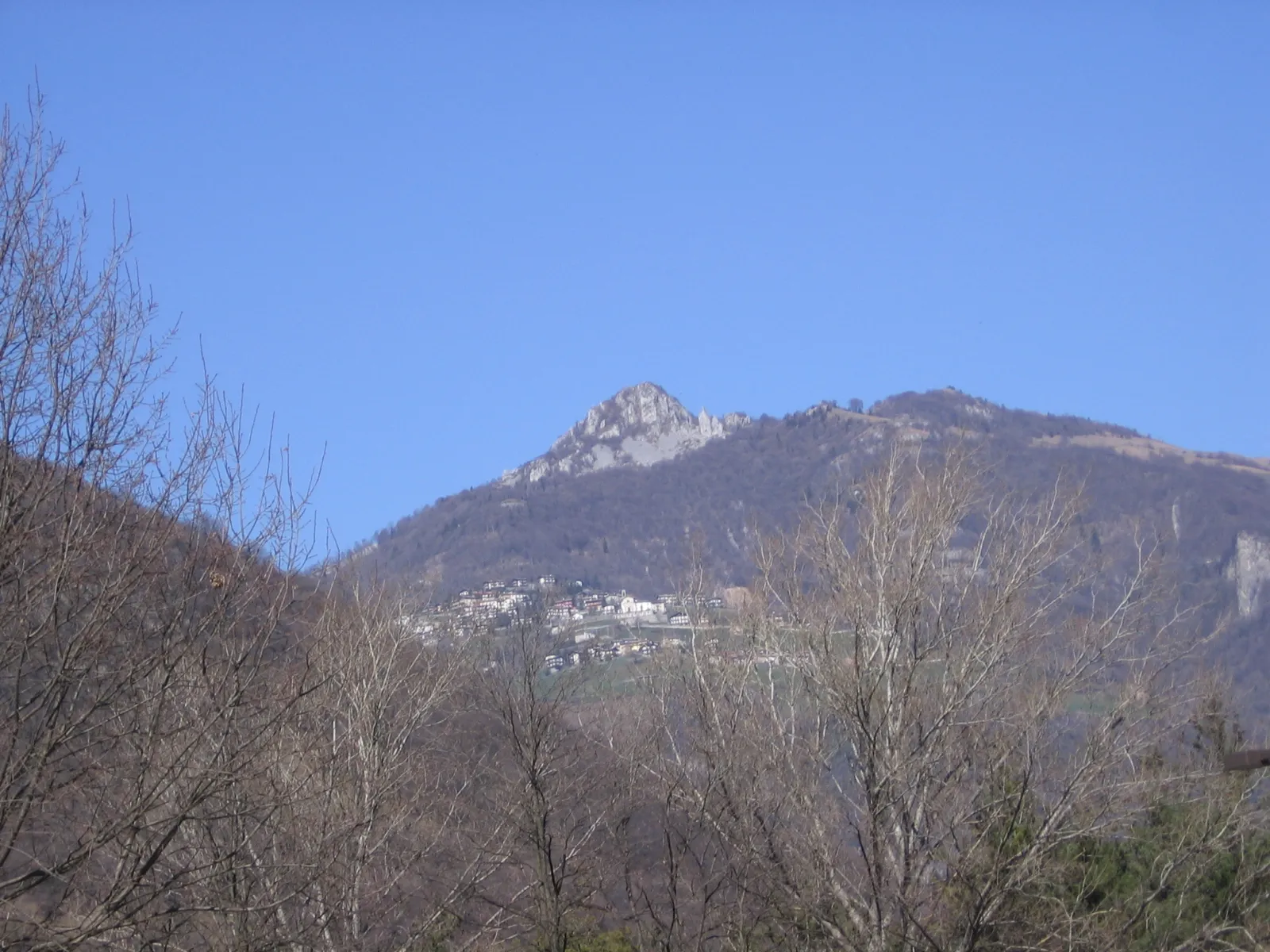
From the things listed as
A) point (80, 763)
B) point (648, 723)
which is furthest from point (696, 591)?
point (80, 763)

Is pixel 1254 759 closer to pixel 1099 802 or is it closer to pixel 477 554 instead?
pixel 1099 802

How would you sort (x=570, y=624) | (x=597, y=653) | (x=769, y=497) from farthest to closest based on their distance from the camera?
1. (x=769, y=497)
2. (x=570, y=624)
3. (x=597, y=653)

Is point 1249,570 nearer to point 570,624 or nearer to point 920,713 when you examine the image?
point 570,624

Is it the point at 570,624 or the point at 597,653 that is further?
the point at 570,624

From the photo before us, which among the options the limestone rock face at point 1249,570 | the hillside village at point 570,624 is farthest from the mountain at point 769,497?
the hillside village at point 570,624

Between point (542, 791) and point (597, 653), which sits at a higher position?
point (597, 653)

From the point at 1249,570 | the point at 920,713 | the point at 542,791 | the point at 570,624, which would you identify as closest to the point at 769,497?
the point at 1249,570

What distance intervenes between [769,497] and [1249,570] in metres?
63.5

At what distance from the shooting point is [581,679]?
21.4m

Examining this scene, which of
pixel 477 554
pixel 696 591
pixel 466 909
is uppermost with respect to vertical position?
pixel 477 554

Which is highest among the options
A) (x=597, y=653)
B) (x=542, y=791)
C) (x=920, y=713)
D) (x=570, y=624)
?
(x=570, y=624)

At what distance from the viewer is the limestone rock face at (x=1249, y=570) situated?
206 feet

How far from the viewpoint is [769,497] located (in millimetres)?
134875

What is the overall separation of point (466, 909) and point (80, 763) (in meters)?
11.9
